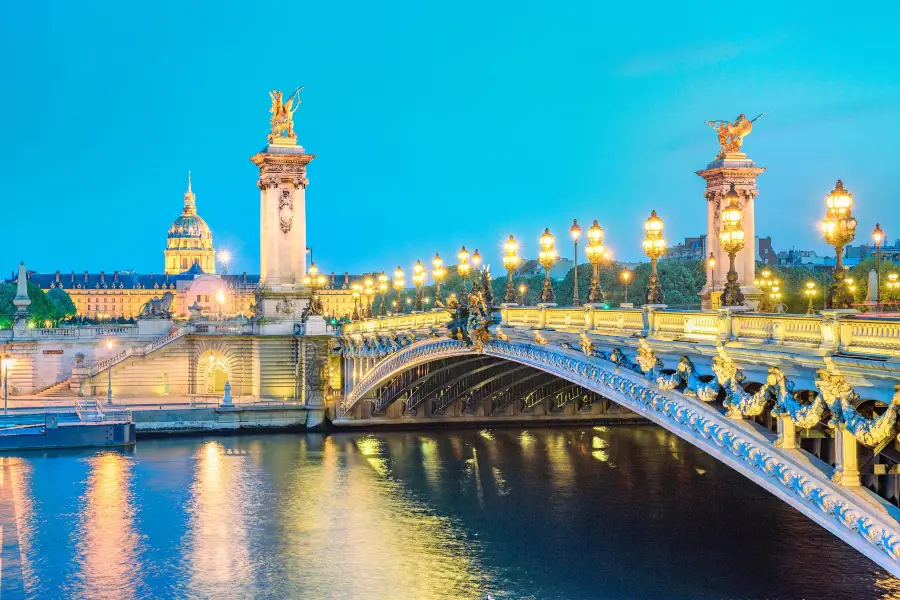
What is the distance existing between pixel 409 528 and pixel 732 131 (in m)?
27.2

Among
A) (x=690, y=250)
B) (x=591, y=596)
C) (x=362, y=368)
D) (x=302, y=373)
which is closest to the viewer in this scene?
(x=591, y=596)

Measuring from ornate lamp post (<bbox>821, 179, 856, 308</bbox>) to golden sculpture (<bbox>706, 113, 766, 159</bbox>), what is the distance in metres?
36.3

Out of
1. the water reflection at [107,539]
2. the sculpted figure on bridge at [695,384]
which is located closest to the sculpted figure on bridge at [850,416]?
the sculpted figure on bridge at [695,384]

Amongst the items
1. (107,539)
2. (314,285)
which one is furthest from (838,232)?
(314,285)

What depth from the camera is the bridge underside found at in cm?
5344

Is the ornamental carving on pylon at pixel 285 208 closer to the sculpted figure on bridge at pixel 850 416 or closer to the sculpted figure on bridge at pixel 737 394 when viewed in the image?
the sculpted figure on bridge at pixel 737 394

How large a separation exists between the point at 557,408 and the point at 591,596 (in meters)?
29.9

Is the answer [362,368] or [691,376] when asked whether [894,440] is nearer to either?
[691,376]

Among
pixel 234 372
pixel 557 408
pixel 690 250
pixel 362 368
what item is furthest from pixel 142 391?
pixel 690 250

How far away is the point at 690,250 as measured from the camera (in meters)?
86.2

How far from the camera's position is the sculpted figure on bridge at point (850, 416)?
52.5 ft

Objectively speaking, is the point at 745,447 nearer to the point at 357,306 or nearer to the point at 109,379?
the point at 109,379

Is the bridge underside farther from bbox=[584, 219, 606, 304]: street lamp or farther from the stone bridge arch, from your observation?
bbox=[584, 219, 606, 304]: street lamp

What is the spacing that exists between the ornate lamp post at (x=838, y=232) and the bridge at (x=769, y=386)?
372 mm
